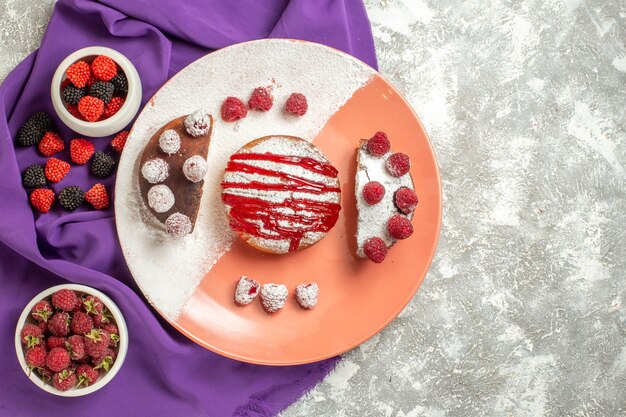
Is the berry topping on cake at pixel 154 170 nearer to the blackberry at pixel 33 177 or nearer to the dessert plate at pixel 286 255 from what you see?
the dessert plate at pixel 286 255

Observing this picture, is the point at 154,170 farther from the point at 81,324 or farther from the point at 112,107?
the point at 81,324

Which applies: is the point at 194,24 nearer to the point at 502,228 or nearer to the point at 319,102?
the point at 319,102

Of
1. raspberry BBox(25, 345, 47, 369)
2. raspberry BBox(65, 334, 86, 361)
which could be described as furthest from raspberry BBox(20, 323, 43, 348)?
raspberry BBox(65, 334, 86, 361)

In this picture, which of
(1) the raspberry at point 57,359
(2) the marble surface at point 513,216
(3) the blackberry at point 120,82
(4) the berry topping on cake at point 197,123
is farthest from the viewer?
(2) the marble surface at point 513,216

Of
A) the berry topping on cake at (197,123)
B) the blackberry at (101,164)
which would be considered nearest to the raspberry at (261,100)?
the berry topping on cake at (197,123)

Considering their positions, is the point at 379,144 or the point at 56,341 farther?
the point at 379,144

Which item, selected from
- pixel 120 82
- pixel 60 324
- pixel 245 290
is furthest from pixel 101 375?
pixel 120 82

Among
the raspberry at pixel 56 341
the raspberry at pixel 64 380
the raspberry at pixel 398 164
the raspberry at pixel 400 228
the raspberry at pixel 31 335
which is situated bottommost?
the raspberry at pixel 64 380
